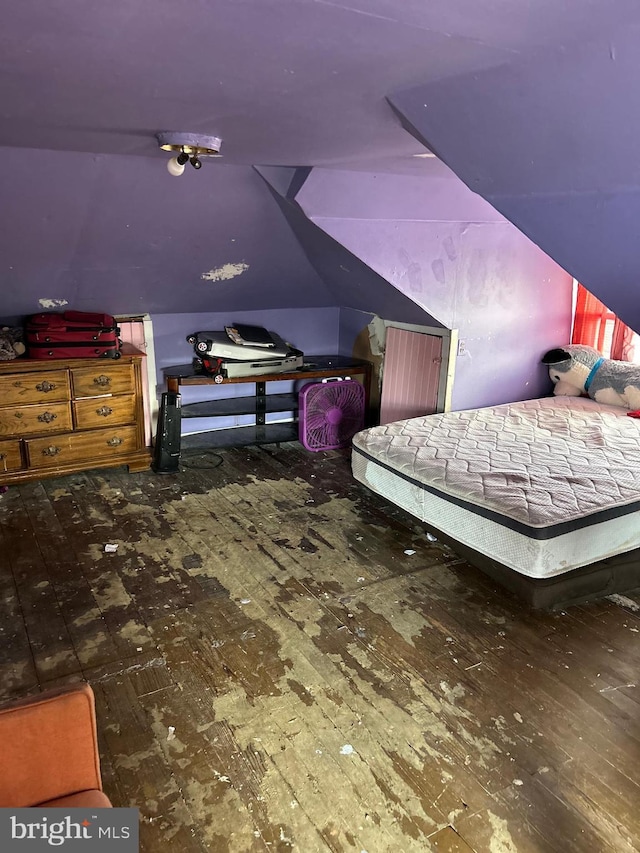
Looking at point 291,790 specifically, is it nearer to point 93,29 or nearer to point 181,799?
point 181,799

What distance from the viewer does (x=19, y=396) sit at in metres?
3.84

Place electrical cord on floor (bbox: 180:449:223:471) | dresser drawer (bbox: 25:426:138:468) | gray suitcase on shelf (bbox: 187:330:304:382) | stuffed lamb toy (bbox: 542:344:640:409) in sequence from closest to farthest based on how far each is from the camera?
dresser drawer (bbox: 25:426:138:468), stuffed lamb toy (bbox: 542:344:640:409), electrical cord on floor (bbox: 180:449:223:471), gray suitcase on shelf (bbox: 187:330:304:382)

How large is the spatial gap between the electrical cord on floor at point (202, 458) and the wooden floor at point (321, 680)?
0.80m

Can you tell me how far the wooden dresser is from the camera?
12.6ft

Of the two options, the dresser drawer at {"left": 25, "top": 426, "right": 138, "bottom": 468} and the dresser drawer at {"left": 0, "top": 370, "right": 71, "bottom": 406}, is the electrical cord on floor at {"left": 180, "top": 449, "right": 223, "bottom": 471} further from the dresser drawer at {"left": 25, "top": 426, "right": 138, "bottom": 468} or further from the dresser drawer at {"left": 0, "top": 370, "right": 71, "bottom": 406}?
the dresser drawer at {"left": 0, "top": 370, "right": 71, "bottom": 406}

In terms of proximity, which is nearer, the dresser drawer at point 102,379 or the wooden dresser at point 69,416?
the wooden dresser at point 69,416

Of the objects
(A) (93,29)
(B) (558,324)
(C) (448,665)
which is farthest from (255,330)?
(A) (93,29)

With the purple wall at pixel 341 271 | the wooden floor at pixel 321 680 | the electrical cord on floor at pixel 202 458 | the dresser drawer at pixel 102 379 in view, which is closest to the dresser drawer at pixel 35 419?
the dresser drawer at pixel 102 379

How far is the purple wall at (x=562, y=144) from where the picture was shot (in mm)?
1336

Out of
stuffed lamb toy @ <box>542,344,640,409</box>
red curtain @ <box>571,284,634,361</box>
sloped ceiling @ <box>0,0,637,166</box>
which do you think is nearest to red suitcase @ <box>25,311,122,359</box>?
sloped ceiling @ <box>0,0,637,166</box>

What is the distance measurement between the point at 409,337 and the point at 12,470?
2.95 metres

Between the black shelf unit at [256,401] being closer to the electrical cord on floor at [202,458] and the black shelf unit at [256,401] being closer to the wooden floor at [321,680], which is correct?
the electrical cord on floor at [202,458]

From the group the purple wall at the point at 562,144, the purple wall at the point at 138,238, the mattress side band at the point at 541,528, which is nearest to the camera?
the purple wall at the point at 562,144

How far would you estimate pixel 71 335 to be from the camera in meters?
3.93
